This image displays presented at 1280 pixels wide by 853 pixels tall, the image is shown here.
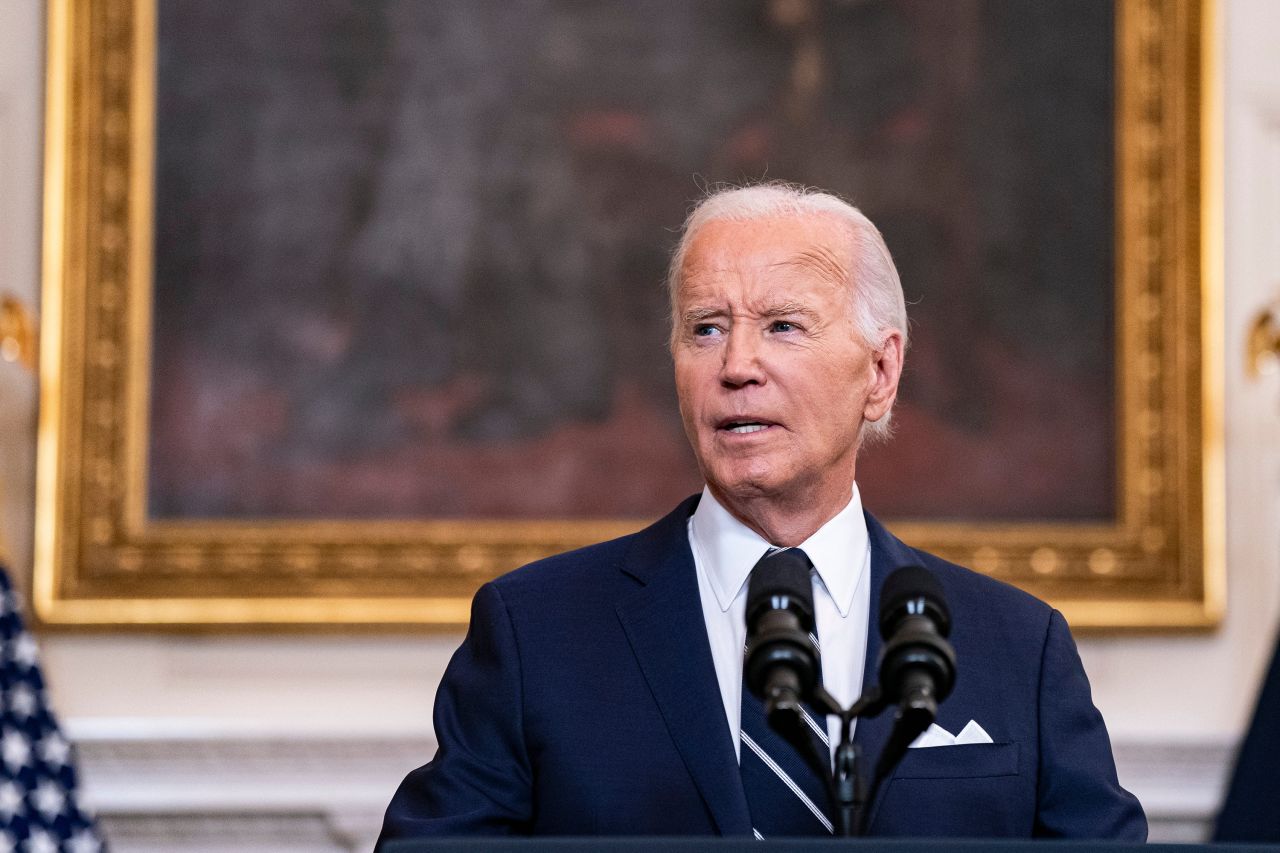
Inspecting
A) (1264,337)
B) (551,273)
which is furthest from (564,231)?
(1264,337)

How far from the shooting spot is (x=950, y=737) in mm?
2471

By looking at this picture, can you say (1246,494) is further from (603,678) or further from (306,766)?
(603,678)

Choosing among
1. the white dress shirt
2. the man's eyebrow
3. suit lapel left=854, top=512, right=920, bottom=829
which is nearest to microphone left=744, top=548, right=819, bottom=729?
suit lapel left=854, top=512, right=920, bottom=829

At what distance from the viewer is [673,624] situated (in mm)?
2564

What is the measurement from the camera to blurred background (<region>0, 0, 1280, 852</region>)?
18.1ft

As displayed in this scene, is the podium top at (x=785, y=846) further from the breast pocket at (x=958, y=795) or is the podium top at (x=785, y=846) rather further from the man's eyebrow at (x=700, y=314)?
the man's eyebrow at (x=700, y=314)

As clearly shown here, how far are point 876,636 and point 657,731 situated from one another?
0.38m

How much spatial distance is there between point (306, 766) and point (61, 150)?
2.20m

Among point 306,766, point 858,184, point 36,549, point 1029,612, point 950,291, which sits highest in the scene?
point 858,184

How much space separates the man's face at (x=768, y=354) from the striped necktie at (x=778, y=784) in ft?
0.77

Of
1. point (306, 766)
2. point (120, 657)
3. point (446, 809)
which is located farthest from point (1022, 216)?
point (446, 809)

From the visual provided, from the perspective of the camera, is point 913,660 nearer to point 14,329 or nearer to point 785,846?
point 785,846

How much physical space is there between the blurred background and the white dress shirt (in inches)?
114

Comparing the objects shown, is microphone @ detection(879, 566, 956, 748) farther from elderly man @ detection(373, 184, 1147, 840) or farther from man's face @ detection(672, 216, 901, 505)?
man's face @ detection(672, 216, 901, 505)
